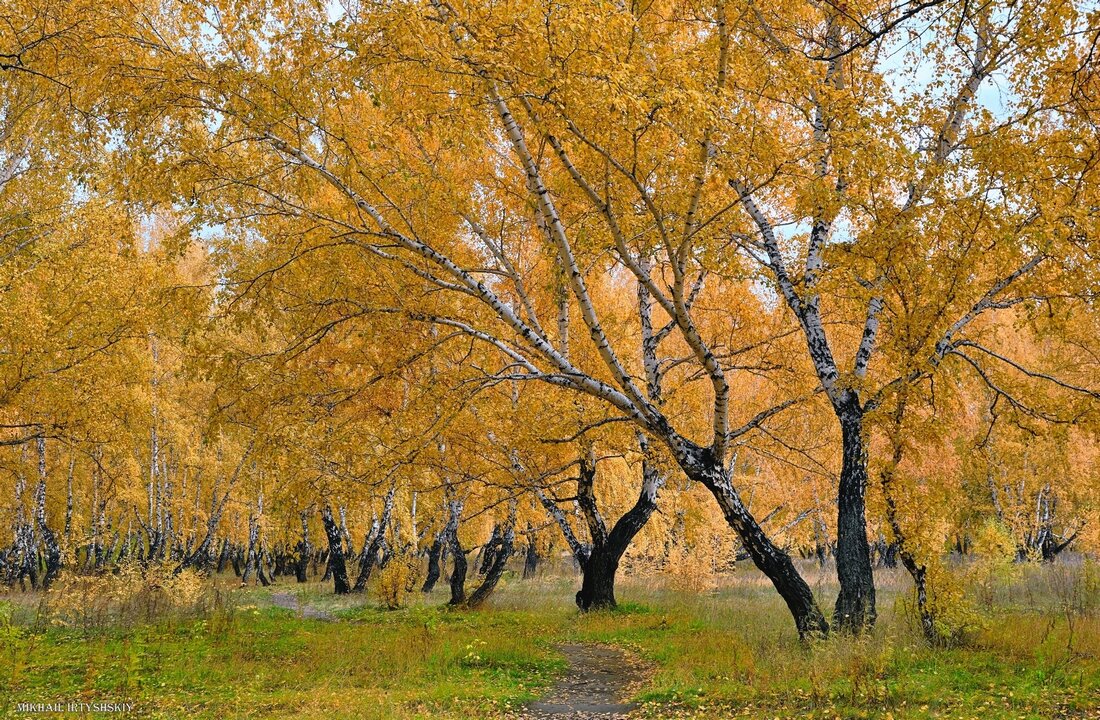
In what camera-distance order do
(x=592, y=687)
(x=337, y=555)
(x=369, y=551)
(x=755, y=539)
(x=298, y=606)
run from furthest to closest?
(x=369, y=551), (x=337, y=555), (x=298, y=606), (x=755, y=539), (x=592, y=687)

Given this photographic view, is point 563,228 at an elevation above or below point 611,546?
above

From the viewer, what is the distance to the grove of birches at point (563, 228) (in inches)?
263

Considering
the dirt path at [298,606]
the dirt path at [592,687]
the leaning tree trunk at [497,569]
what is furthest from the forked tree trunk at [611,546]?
the dirt path at [298,606]

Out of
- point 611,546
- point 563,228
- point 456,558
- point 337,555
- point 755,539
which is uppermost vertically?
point 563,228

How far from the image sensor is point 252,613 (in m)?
13.1

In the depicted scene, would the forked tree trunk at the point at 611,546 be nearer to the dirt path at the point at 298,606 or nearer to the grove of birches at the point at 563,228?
the grove of birches at the point at 563,228

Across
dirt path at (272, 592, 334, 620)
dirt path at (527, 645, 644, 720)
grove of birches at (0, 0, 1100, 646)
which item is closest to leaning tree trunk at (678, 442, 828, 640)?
grove of birches at (0, 0, 1100, 646)

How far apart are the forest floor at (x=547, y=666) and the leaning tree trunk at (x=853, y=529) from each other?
17.4 inches

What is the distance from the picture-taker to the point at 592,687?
7.96 metres

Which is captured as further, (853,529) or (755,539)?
(853,529)

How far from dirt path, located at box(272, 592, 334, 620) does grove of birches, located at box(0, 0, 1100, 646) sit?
135 centimetres

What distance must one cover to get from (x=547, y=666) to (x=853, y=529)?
412 centimetres

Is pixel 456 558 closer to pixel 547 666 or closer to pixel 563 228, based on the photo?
pixel 547 666

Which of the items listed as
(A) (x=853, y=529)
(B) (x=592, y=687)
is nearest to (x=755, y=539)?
(A) (x=853, y=529)
